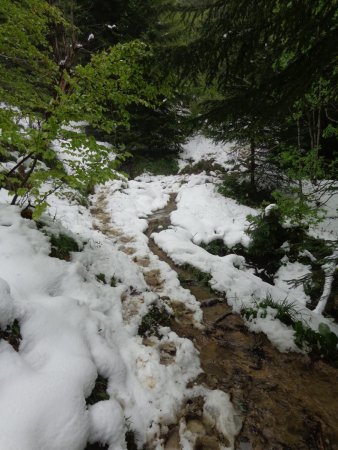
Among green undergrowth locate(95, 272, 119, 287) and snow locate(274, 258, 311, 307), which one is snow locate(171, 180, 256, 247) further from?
green undergrowth locate(95, 272, 119, 287)

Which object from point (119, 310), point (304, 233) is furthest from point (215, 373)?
point (304, 233)

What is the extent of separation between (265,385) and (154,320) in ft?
5.94

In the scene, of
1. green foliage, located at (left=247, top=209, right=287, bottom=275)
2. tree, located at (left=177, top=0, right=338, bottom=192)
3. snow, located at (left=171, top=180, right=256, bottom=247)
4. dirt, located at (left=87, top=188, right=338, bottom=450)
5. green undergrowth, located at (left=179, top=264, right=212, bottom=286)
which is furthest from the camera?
snow, located at (left=171, top=180, right=256, bottom=247)

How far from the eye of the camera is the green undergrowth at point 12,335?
8.33 feet

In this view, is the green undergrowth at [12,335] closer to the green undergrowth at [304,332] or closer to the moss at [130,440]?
the moss at [130,440]

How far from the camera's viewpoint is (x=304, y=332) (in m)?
4.42

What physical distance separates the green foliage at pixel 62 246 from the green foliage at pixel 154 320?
5.88 ft

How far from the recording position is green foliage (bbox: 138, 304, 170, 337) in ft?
13.4

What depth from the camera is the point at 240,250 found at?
924 cm

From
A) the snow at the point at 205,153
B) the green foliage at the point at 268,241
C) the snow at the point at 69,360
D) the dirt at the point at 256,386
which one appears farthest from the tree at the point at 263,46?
the snow at the point at 205,153

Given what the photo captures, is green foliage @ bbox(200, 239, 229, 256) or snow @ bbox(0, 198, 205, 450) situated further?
green foliage @ bbox(200, 239, 229, 256)

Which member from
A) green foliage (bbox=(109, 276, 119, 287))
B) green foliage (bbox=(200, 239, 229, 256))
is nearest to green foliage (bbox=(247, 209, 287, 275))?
green foliage (bbox=(200, 239, 229, 256))

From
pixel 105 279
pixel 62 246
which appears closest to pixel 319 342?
pixel 105 279

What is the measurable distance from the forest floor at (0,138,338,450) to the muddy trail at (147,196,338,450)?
0.01 metres
